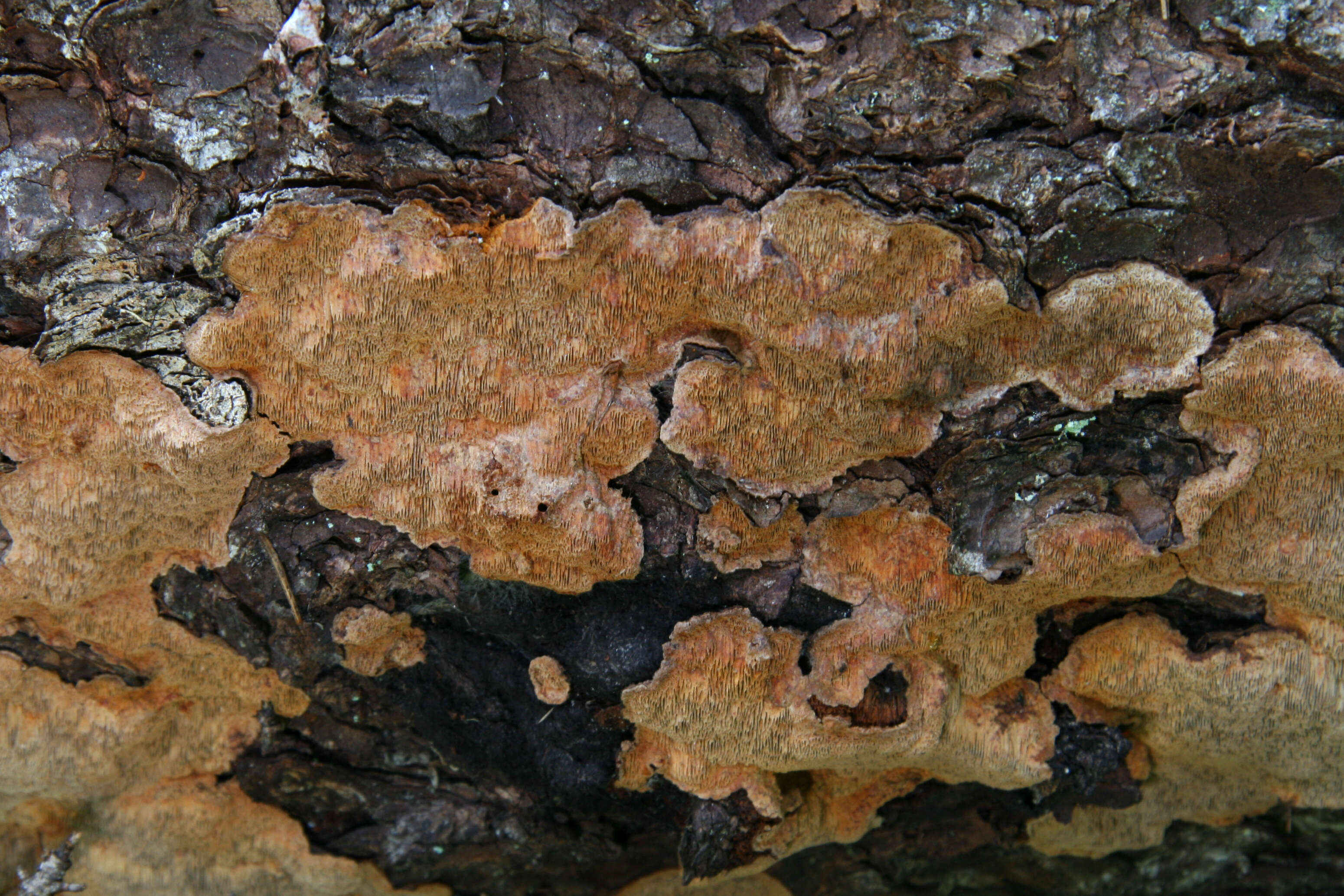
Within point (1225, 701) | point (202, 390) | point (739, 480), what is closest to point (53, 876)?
point (202, 390)

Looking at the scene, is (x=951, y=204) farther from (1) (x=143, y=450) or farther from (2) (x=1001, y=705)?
(1) (x=143, y=450)

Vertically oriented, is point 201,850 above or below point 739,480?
below

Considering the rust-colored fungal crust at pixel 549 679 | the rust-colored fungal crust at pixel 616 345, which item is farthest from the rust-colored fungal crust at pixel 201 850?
the rust-colored fungal crust at pixel 616 345

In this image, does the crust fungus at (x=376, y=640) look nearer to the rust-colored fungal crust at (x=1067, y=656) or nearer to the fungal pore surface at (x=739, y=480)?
the fungal pore surface at (x=739, y=480)

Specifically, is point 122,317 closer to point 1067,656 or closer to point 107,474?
point 107,474

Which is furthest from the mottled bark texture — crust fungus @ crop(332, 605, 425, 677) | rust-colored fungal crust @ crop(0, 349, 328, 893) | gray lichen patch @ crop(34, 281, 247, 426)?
crust fungus @ crop(332, 605, 425, 677)

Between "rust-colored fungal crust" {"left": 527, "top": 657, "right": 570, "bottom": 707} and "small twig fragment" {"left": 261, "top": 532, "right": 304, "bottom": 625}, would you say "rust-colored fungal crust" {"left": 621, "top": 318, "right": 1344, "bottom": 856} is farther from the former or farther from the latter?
"small twig fragment" {"left": 261, "top": 532, "right": 304, "bottom": 625}
